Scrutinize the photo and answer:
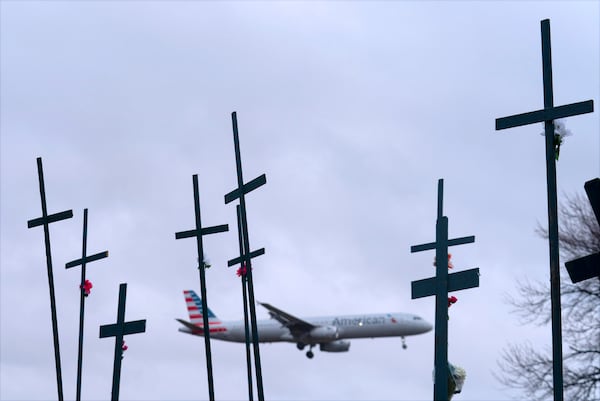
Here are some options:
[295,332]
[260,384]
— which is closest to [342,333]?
[295,332]

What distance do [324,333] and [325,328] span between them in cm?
57

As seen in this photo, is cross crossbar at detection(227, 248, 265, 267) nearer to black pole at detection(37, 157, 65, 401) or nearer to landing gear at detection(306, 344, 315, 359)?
black pole at detection(37, 157, 65, 401)

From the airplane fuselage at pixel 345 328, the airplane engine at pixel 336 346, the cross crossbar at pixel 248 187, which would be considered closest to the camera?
the cross crossbar at pixel 248 187

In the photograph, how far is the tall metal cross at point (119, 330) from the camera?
14.6 m

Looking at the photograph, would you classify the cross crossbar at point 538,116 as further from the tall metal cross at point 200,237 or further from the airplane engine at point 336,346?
the airplane engine at point 336,346

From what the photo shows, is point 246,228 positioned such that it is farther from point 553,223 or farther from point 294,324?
point 294,324

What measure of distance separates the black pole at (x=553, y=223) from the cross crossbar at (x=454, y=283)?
1057 mm

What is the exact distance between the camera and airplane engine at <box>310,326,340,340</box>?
229ft

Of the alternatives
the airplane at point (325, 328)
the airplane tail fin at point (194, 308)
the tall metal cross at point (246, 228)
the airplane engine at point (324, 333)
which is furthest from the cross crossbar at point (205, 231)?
the airplane tail fin at point (194, 308)

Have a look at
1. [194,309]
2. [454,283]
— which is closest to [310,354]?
[194,309]

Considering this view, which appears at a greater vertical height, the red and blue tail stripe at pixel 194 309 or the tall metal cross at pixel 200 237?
the red and blue tail stripe at pixel 194 309

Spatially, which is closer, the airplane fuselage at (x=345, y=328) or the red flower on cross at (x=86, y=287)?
the red flower on cross at (x=86, y=287)

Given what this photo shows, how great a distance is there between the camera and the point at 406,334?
224 ft

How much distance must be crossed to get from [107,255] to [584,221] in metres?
11.4
